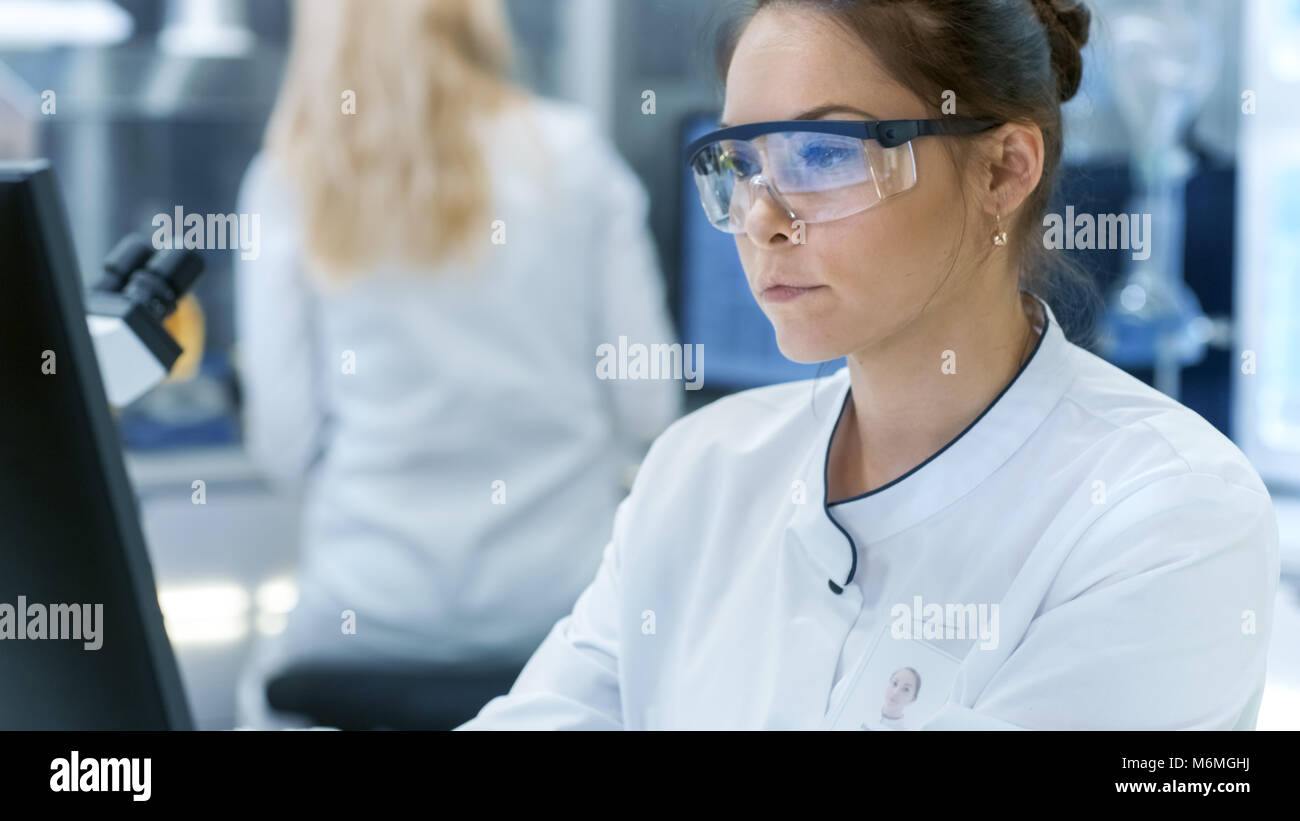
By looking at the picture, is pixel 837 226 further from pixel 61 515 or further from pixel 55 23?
pixel 55 23

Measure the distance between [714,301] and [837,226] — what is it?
1.30m

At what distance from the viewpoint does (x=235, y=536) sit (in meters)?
2.33

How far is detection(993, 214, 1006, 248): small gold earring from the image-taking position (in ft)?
2.79

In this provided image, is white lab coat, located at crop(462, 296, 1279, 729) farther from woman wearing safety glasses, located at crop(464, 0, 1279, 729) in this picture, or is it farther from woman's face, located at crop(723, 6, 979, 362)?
woman's face, located at crop(723, 6, 979, 362)

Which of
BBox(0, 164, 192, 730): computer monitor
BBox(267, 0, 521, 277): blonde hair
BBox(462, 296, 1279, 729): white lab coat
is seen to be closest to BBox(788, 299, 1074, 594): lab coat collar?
BBox(462, 296, 1279, 729): white lab coat

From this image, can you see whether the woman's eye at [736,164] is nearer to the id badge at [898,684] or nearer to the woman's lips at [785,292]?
the woman's lips at [785,292]

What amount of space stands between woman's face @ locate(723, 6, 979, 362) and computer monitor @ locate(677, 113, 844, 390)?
1.08 m

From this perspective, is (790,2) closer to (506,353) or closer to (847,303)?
(847,303)

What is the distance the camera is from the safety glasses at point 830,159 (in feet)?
2.60

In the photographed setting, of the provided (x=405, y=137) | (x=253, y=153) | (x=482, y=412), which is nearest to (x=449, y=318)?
(x=482, y=412)

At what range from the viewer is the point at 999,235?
0.86 meters
